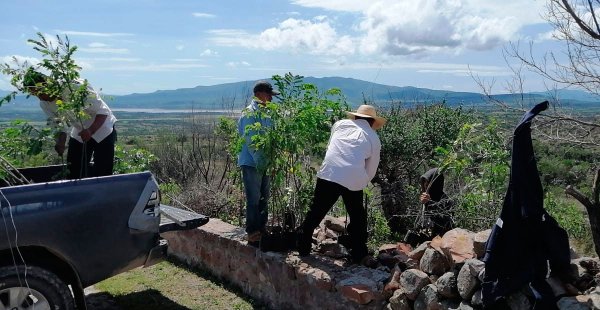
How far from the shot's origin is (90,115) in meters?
5.74

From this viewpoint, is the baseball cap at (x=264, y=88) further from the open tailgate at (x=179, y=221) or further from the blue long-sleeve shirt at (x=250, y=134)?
the open tailgate at (x=179, y=221)

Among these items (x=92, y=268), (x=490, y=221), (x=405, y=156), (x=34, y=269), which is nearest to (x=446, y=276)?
(x=490, y=221)

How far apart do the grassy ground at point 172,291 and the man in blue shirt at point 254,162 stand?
0.63 meters

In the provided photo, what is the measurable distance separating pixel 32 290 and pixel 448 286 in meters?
3.01

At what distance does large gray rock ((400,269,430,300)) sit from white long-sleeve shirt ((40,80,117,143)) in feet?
10.9

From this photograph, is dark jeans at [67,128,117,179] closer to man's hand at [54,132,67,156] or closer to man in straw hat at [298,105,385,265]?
man's hand at [54,132,67,156]

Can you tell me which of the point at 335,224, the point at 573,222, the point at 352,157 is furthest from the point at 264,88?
the point at 573,222

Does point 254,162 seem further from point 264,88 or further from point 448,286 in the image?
point 448,286

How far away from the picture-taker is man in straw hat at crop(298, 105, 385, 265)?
500cm

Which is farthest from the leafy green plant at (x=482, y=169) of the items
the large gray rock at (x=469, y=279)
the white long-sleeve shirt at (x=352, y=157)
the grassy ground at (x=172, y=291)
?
the grassy ground at (x=172, y=291)

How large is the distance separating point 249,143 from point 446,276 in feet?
8.16

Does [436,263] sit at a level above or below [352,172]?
below

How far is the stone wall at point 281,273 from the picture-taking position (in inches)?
181

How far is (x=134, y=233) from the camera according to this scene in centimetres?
455
